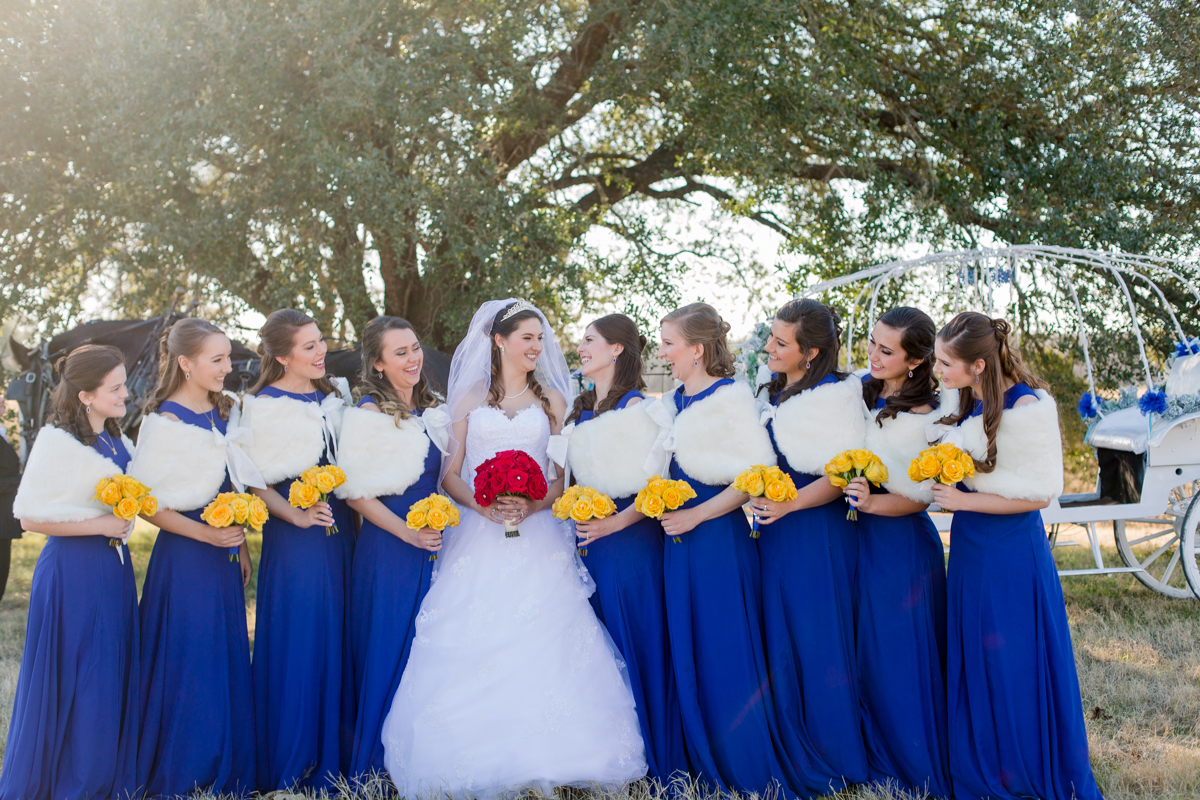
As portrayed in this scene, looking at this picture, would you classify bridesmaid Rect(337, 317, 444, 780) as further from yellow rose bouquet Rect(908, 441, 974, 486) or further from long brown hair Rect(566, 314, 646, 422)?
yellow rose bouquet Rect(908, 441, 974, 486)

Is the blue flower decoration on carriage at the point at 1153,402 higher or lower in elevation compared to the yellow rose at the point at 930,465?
higher

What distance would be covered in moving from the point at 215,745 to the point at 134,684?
45 cm

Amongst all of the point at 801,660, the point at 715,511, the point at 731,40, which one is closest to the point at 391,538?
the point at 715,511

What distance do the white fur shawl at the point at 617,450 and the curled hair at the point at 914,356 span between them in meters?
1.11

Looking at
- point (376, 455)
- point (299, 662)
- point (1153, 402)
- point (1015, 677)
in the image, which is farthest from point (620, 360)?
point (1153, 402)

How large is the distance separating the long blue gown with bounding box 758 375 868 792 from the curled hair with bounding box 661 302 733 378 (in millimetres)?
368

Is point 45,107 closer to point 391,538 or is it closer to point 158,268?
point 158,268

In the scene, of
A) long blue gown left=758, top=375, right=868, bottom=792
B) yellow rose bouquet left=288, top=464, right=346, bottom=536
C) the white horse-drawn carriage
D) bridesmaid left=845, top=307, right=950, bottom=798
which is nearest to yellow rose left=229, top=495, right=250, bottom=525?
yellow rose bouquet left=288, top=464, right=346, bottom=536

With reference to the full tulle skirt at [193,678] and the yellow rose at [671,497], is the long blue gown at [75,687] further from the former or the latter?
the yellow rose at [671,497]

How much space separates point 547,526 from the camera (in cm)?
434

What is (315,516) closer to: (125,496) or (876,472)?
(125,496)

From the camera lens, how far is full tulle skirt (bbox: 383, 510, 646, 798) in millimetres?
3762

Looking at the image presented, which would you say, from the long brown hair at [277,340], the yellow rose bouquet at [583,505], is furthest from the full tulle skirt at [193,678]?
the yellow rose bouquet at [583,505]

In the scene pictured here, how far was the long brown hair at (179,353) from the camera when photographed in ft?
13.5
